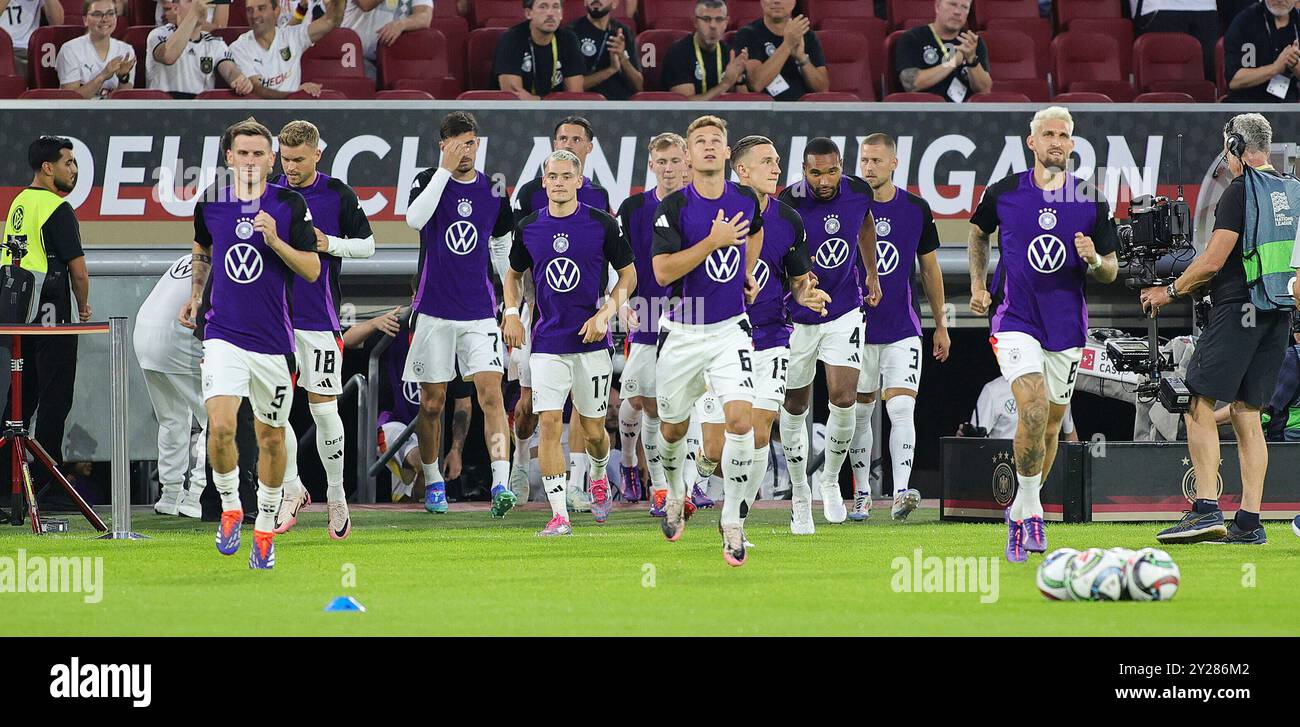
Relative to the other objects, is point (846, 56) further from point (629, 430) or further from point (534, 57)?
point (629, 430)

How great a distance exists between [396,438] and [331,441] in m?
3.49

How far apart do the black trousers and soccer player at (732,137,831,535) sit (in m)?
7.53

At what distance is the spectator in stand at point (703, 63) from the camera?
14.0 metres

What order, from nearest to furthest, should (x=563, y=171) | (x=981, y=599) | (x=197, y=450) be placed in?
(x=981, y=599), (x=563, y=171), (x=197, y=450)

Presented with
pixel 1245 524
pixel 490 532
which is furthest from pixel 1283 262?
pixel 490 532

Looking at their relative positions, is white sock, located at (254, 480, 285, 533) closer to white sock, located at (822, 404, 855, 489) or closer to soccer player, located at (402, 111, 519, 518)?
soccer player, located at (402, 111, 519, 518)

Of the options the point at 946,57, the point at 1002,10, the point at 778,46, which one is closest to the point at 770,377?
the point at 778,46

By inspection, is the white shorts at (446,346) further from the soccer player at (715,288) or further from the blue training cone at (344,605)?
the blue training cone at (344,605)

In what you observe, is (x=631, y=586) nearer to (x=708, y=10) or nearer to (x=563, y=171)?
(x=563, y=171)

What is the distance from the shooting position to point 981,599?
648 centimetres

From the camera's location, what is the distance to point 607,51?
1415cm

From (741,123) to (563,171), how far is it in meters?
3.88

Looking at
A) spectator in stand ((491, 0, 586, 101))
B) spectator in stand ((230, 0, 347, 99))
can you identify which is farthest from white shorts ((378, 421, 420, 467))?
spectator in stand ((491, 0, 586, 101))

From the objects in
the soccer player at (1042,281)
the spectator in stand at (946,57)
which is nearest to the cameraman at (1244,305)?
the soccer player at (1042,281)
